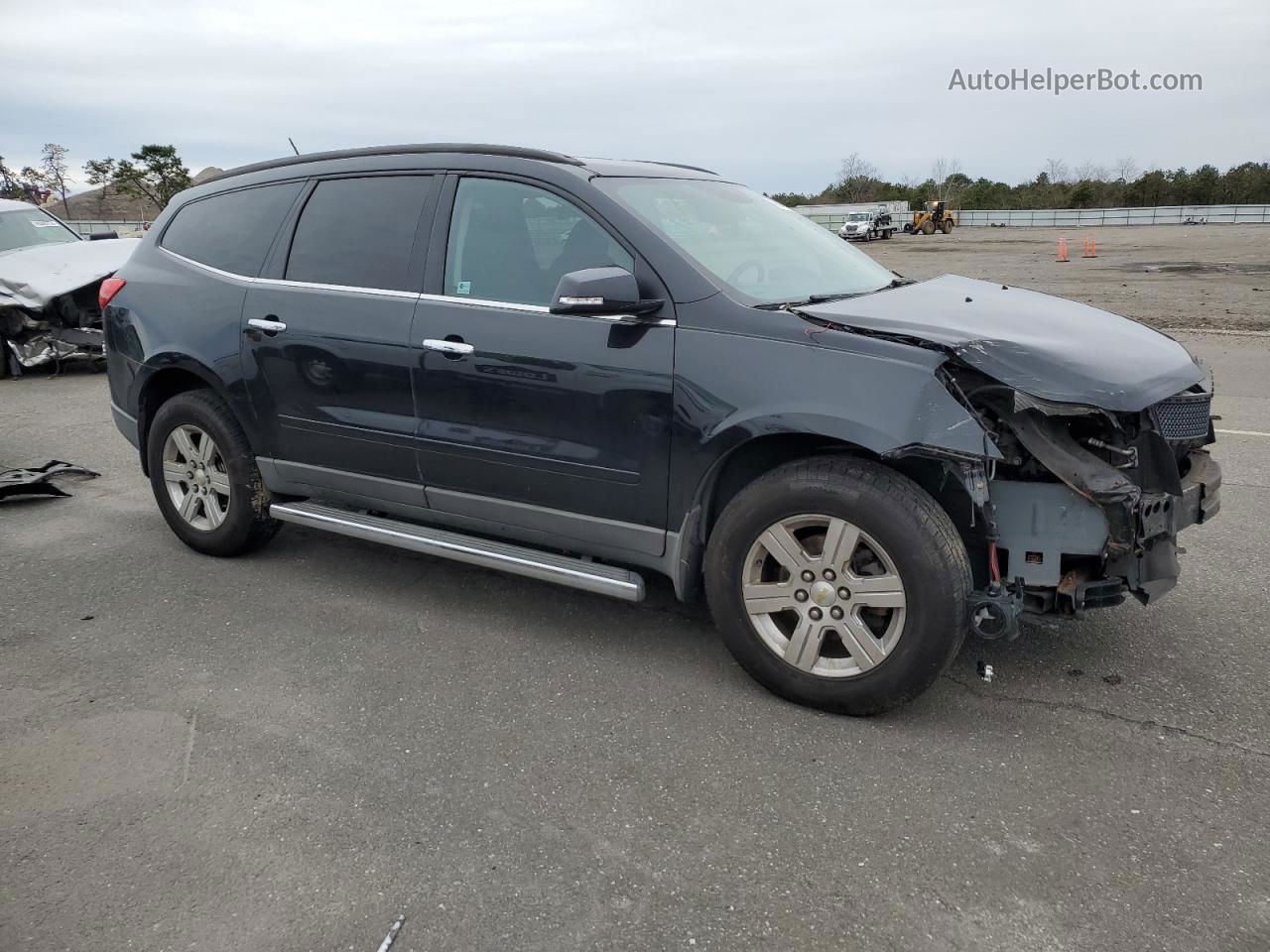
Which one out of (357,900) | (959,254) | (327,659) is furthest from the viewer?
(959,254)

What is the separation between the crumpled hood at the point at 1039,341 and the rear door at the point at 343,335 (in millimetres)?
1726

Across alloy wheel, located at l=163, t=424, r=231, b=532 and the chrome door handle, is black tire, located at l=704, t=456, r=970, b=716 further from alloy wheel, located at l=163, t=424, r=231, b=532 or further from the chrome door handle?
alloy wheel, located at l=163, t=424, r=231, b=532

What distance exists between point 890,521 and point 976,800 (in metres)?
0.85

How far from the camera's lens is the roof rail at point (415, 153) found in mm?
3924

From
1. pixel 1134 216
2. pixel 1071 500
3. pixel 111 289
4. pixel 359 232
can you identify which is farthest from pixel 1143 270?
pixel 1134 216

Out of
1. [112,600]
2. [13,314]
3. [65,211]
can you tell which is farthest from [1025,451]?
[65,211]

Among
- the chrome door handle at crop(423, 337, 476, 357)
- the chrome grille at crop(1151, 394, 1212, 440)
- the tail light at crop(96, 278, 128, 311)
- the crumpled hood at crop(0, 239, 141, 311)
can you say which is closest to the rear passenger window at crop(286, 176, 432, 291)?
the chrome door handle at crop(423, 337, 476, 357)

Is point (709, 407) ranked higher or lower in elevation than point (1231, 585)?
higher

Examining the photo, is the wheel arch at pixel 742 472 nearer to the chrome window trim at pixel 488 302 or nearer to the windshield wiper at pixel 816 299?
the windshield wiper at pixel 816 299

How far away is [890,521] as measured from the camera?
3082 millimetres

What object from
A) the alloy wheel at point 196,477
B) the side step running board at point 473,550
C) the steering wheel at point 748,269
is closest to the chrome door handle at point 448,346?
the side step running board at point 473,550

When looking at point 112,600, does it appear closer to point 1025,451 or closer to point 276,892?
point 276,892

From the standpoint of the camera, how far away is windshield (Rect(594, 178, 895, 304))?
368cm

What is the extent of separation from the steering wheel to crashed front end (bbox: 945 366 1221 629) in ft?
2.98
